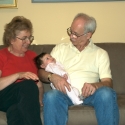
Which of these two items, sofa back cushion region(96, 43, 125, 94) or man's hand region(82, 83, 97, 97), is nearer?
man's hand region(82, 83, 97, 97)

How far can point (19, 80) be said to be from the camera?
2312 millimetres

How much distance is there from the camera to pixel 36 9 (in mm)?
2936

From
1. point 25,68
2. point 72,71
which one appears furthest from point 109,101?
point 25,68

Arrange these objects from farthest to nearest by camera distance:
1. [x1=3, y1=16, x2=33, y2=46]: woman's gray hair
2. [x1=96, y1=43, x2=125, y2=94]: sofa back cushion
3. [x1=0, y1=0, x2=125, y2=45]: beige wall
A: [x1=0, y1=0, x2=125, y2=45]: beige wall → [x1=96, y1=43, x2=125, y2=94]: sofa back cushion → [x1=3, y1=16, x2=33, y2=46]: woman's gray hair

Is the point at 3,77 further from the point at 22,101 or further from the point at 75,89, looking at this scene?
the point at 75,89

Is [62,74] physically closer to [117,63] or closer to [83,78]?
[83,78]

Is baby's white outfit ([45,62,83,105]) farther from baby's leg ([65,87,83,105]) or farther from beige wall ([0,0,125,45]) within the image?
beige wall ([0,0,125,45])

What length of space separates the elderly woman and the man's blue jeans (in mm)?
82

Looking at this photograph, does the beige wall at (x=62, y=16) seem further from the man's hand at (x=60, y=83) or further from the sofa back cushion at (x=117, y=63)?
the man's hand at (x=60, y=83)

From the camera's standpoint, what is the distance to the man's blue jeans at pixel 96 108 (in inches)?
73.6

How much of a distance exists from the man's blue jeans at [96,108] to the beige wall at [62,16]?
1.13m

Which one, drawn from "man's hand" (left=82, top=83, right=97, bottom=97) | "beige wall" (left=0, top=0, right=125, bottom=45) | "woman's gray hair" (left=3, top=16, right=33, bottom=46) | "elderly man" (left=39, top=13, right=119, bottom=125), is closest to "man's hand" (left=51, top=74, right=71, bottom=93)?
"elderly man" (left=39, top=13, right=119, bottom=125)

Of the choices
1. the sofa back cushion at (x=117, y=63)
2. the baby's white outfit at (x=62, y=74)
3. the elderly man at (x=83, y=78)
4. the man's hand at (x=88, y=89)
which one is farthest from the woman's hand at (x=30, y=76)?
the sofa back cushion at (x=117, y=63)

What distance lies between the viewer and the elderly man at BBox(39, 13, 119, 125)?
190 cm
